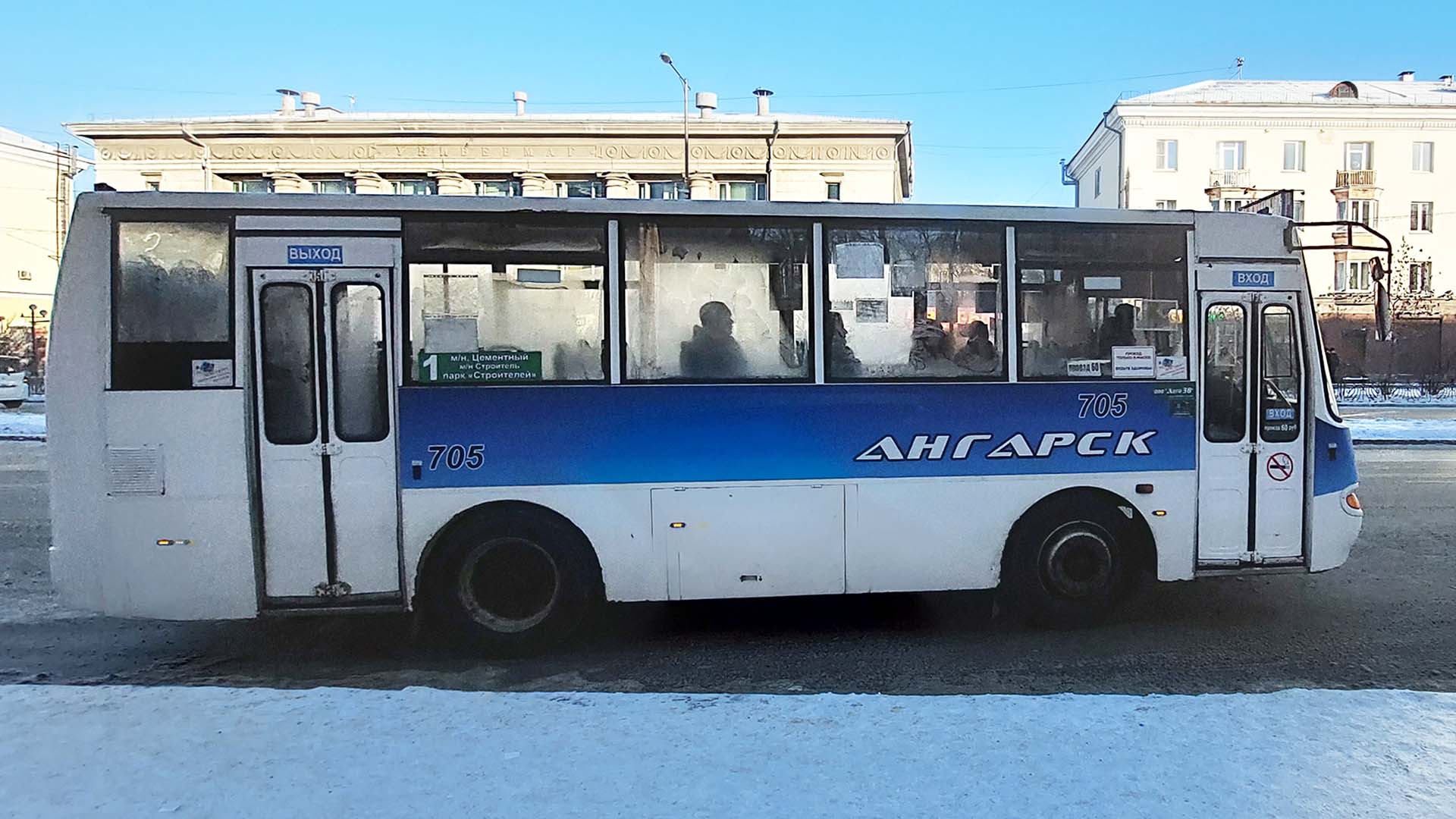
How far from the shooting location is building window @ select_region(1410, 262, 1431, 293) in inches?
2115

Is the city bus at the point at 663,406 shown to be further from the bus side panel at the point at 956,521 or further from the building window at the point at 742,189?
the building window at the point at 742,189

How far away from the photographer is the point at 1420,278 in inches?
2165

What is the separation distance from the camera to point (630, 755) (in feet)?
13.9

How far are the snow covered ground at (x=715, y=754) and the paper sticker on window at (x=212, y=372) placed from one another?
194 cm

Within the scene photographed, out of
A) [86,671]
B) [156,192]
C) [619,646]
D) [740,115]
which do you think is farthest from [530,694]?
[740,115]

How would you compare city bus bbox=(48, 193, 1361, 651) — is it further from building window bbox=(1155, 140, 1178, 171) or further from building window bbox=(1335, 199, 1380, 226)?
building window bbox=(1335, 199, 1380, 226)

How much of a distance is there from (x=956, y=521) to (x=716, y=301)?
7.37 feet

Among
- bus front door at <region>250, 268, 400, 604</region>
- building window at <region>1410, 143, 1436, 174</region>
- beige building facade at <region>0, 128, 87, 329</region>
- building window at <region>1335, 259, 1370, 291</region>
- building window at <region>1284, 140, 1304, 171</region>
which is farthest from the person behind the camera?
beige building facade at <region>0, 128, 87, 329</region>

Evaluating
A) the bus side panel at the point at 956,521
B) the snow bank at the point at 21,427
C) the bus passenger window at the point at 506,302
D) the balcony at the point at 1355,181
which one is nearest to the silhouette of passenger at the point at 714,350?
the bus passenger window at the point at 506,302

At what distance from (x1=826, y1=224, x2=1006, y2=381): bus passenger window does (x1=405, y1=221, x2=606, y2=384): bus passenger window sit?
5.35 ft

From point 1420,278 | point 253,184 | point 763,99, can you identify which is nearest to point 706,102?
point 763,99

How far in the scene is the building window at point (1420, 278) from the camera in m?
53.7

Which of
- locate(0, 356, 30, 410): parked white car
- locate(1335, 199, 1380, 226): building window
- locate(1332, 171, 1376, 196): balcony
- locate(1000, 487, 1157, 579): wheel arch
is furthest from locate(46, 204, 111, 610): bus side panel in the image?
locate(1332, 171, 1376, 196): balcony

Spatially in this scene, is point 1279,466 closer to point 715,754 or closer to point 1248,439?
point 1248,439
